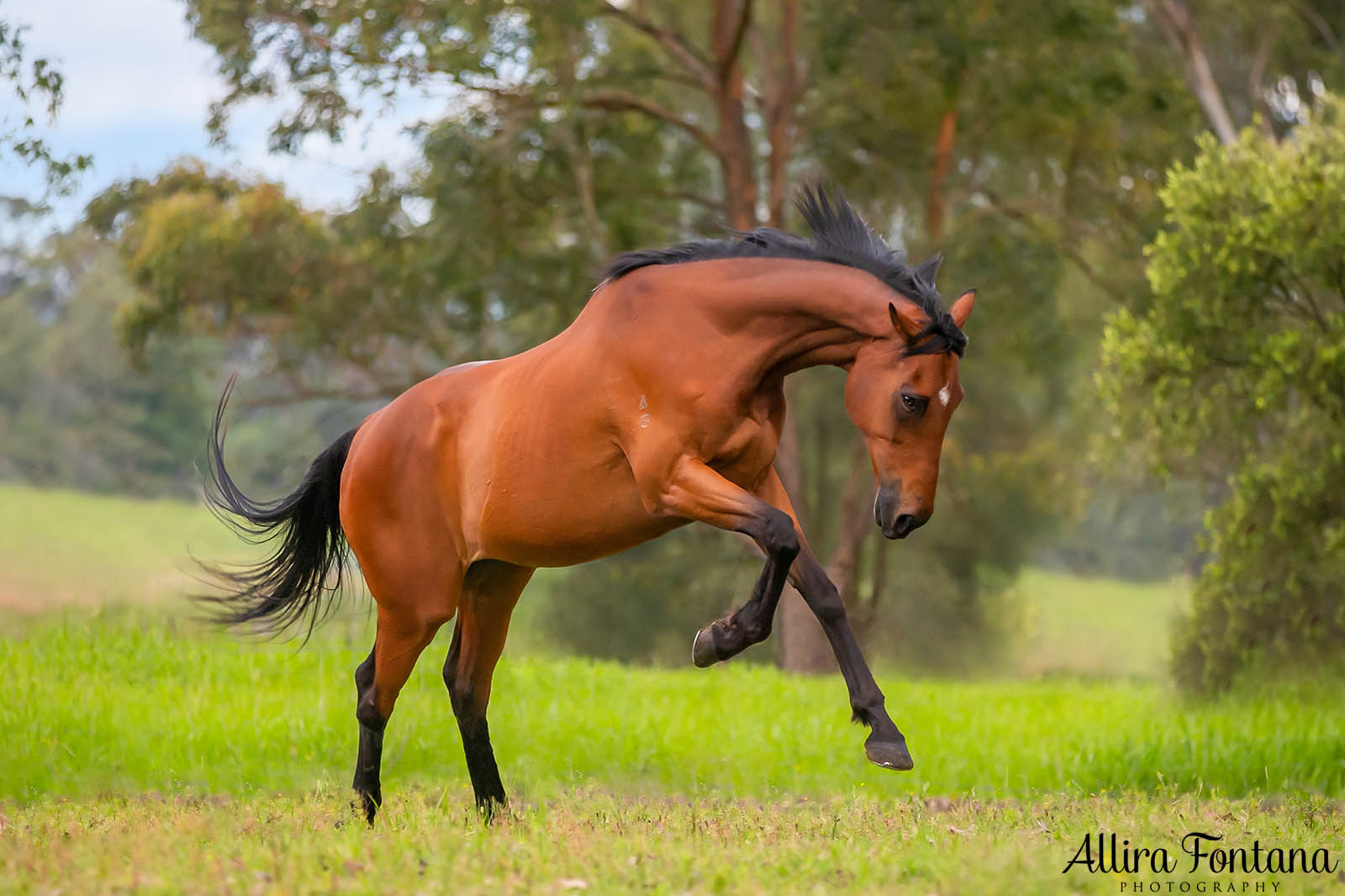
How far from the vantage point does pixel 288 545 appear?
727 cm

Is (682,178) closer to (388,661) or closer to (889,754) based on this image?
(388,661)

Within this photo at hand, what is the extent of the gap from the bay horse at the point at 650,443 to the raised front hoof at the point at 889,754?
0.03ft

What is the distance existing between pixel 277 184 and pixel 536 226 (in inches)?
148

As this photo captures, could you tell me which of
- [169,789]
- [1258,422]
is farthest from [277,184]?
[1258,422]

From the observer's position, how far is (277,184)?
59.2 ft

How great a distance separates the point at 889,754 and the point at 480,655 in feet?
8.42

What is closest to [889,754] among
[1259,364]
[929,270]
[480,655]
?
[929,270]

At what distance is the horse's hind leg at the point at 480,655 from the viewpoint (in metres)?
6.59

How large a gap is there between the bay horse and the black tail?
0.09 m

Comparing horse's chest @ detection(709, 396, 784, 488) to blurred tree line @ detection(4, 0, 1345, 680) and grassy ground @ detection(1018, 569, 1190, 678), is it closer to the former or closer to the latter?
blurred tree line @ detection(4, 0, 1345, 680)

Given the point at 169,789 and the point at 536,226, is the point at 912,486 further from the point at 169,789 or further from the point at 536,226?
the point at 536,226

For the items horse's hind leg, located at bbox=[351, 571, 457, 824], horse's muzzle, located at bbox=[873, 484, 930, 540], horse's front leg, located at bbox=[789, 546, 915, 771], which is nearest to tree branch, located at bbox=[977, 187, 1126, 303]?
horse's hind leg, located at bbox=[351, 571, 457, 824]

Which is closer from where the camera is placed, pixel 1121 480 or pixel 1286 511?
pixel 1286 511

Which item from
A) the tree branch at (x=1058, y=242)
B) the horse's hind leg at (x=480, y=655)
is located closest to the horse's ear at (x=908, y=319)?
the horse's hind leg at (x=480, y=655)
